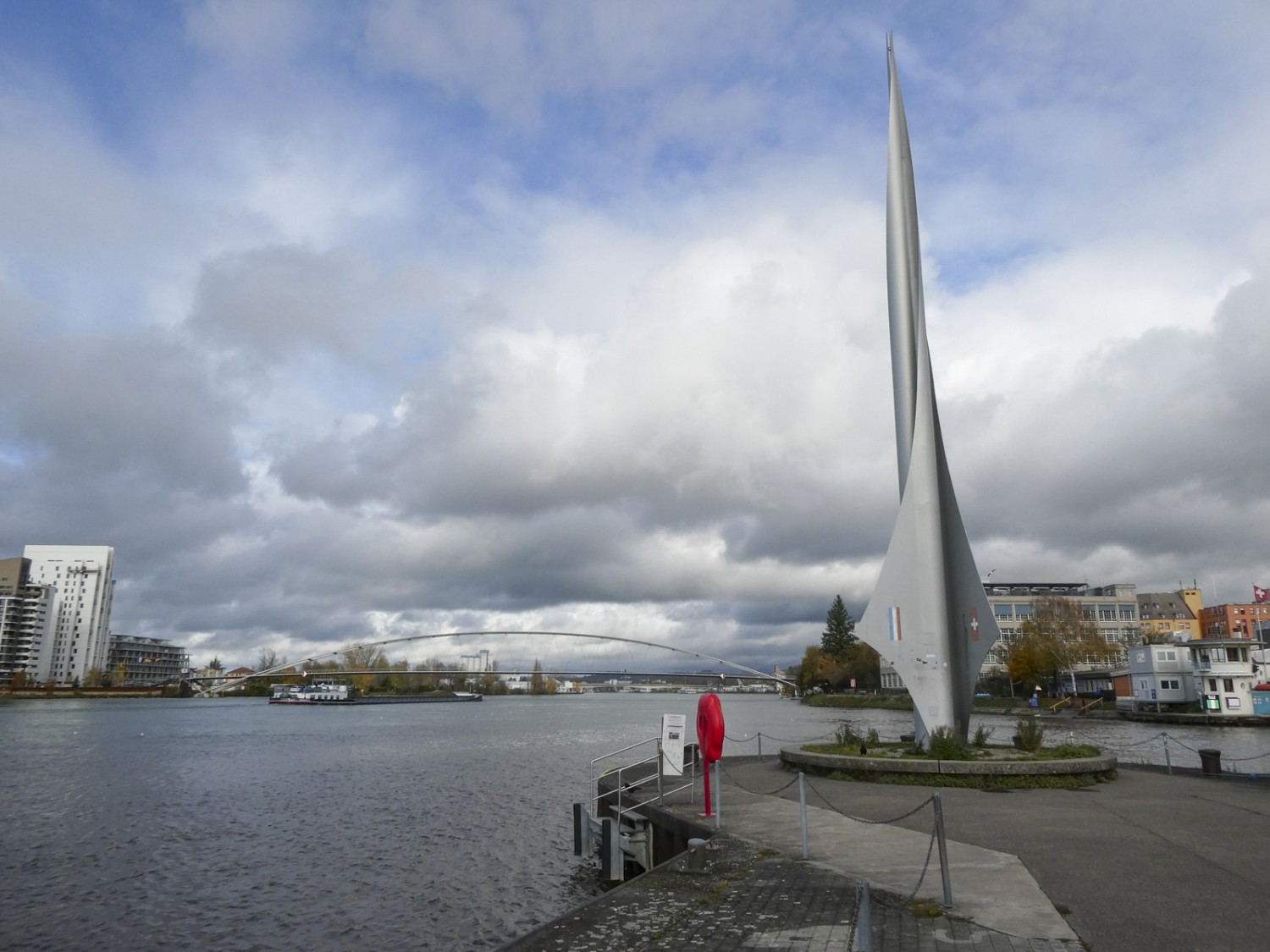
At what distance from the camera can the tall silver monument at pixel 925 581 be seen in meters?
22.9

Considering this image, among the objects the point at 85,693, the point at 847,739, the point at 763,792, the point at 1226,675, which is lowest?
the point at 85,693

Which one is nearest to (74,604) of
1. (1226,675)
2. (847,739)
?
(1226,675)

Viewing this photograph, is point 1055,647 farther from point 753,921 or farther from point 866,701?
point 753,921

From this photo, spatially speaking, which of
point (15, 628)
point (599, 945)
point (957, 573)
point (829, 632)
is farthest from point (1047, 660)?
point (15, 628)

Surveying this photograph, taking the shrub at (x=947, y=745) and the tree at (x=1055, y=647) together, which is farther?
the tree at (x=1055, y=647)

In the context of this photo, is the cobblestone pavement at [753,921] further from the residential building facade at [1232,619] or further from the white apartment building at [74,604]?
the white apartment building at [74,604]

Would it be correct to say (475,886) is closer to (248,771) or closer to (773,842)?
(773,842)

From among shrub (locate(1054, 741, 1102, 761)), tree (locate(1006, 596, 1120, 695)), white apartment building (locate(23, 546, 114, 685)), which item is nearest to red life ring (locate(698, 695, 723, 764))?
shrub (locate(1054, 741, 1102, 761))

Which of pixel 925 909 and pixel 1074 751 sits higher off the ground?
pixel 1074 751

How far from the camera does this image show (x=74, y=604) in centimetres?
18938

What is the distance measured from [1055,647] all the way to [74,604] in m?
194

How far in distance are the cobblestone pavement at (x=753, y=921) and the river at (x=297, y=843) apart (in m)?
6.22

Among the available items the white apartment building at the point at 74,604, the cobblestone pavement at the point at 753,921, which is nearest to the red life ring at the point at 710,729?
the cobblestone pavement at the point at 753,921

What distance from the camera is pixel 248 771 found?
42750mm
